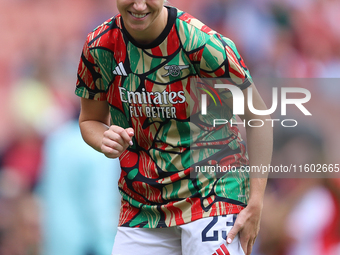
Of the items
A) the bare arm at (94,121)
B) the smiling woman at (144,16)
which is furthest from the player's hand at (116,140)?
the smiling woman at (144,16)

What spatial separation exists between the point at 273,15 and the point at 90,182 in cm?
199

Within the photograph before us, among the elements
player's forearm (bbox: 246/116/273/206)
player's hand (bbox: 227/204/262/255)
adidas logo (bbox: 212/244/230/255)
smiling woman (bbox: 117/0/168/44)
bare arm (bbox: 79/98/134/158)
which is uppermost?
smiling woman (bbox: 117/0/168/44)

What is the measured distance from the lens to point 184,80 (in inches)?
63.1

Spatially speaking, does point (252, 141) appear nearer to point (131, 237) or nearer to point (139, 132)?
point (139, 132)

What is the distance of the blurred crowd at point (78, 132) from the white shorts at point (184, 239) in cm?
147

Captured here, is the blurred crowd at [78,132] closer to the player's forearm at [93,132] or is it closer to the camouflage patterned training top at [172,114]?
the player's forearm at [93,132]

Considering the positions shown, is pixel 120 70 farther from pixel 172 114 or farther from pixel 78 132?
pixel 78 132

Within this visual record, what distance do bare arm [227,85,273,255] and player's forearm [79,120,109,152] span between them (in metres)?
0.62

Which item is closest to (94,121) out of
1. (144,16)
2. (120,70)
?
(120,70)

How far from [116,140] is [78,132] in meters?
1.83

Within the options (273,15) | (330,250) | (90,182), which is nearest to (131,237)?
(90,182)

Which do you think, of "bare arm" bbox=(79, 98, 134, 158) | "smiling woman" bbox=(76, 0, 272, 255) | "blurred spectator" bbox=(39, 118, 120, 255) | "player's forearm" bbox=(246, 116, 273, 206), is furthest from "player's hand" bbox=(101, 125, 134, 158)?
"blurred spectator" bbox=(39, 118, 120, 255)

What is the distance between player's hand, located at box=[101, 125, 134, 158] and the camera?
4.75 ft

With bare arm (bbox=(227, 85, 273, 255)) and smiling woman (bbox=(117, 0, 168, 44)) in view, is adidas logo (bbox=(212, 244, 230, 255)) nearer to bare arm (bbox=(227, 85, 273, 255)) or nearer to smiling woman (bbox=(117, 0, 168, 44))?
bare arm (bbox=(227, 85, 273, 255))
